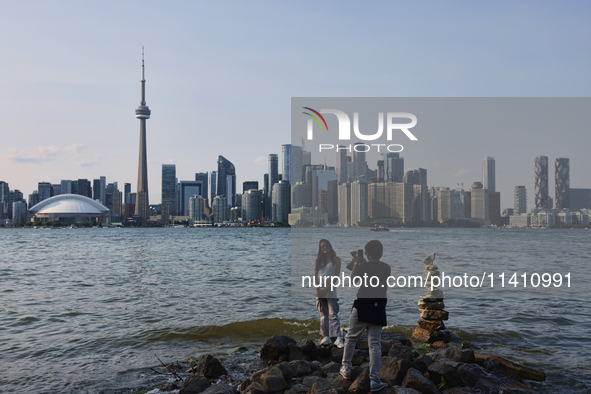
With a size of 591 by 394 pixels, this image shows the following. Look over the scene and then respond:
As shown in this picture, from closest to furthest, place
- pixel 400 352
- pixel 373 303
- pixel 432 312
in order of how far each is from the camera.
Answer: pixel 373 303
pixel 400 352
pixel 432 312

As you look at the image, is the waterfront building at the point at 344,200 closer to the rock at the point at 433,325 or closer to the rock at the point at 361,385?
the rock at the point at 433,325

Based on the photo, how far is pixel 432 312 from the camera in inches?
408

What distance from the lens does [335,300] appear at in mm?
8852

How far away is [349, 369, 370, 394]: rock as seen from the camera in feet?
21.0

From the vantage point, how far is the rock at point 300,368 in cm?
762

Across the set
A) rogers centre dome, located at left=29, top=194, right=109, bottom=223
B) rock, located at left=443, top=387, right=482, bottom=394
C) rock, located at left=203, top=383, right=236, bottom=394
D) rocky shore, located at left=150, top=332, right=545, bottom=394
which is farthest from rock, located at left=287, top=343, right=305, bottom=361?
rogers centre dome, located at left=29, top=194, right=109, bottom=223

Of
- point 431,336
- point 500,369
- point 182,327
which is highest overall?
point 500,369

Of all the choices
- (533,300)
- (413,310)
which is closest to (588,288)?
(533,300)

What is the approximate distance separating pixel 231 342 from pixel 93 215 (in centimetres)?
20666

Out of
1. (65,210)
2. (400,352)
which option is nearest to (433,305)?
(400,352)

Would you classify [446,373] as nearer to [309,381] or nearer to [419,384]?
[419,384]

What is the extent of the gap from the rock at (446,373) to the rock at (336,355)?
174cm

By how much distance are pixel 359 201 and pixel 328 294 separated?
1692cm

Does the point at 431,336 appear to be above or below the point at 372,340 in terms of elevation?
below
